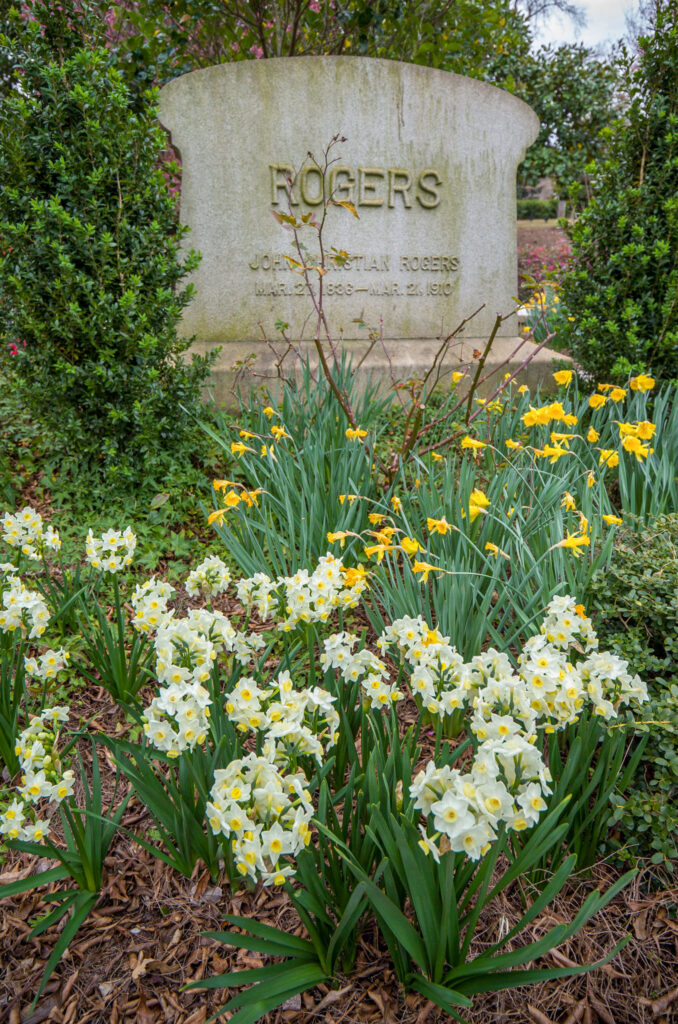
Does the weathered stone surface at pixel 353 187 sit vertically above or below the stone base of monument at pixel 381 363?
above

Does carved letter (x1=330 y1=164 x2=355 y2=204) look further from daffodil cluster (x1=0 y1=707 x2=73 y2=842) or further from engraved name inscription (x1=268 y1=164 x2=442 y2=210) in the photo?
daffodil cluster (x1=0 y1=707 x2=73 y2=842)

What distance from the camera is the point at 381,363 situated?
14.3ft

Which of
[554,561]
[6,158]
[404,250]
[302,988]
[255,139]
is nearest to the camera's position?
[302,988]

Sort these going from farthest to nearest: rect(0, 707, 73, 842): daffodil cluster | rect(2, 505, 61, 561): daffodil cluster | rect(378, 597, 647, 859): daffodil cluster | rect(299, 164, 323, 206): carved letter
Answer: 1. rect(299, 164, 323, 206): carved letter
2. rect(2, 505, 61, 561): daffodil cluster
3. rect(0, 707, 73, 842): daffodil cluster
4. rect(378, 597, 647, 859): daffodil cluster

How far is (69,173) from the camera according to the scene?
284cm

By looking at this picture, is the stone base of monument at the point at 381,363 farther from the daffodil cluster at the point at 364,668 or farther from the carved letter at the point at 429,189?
the daffodil cluster at the point at 364,668

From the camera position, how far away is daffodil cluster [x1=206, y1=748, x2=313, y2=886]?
1.00 meters

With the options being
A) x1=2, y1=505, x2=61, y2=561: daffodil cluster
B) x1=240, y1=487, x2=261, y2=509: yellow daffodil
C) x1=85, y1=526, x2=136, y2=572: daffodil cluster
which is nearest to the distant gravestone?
x1=240, y1=487, x2=261, y2=509: yellow daffodil

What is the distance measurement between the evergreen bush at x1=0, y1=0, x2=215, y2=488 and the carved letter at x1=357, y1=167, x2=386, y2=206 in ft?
5.30

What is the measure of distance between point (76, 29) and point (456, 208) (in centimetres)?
254

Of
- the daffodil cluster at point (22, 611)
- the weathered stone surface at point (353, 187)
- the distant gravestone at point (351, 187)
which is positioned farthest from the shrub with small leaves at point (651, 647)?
the distant gravestone at point (351, 187)

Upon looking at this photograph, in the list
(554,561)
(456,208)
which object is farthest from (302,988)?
Answer: (456,208)

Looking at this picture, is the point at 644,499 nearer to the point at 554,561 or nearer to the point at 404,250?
the point at 554,561

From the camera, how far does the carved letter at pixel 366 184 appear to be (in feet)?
14.0
